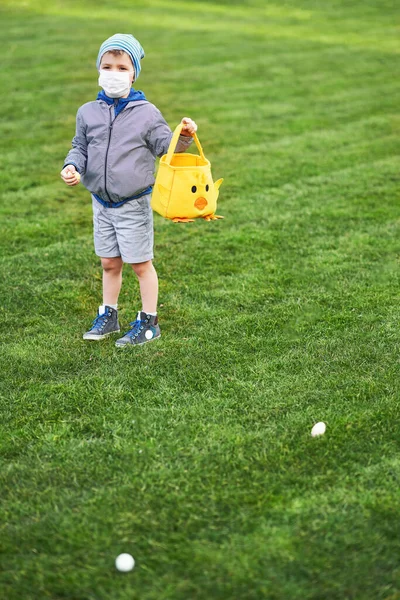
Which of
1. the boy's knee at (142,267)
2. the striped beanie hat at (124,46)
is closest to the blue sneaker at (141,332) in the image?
the boy's knee at (142,267)

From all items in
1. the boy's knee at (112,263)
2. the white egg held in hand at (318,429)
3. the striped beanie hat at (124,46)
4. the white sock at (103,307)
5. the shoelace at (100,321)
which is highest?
the striped beanie hat at (124,46)

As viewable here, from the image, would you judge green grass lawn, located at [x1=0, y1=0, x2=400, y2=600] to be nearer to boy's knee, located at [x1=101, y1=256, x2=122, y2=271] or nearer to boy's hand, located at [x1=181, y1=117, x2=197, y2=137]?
boy's knee, located at [x1=101, y1=256, x2=122, y2=271]

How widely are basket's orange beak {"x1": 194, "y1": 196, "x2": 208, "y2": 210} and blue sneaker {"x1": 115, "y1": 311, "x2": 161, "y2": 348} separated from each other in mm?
679

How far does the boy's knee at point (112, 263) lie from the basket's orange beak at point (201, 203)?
0.60 m

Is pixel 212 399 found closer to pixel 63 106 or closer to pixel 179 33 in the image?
pixel 63 106

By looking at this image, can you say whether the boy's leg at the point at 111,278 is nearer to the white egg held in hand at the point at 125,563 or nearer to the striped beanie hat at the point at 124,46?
the striped beanie hat at the point at 124,46

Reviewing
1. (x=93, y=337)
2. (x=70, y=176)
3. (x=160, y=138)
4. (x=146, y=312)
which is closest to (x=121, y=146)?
(x=160, y=138)

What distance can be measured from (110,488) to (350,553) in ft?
2.81

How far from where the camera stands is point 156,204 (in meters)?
3.94

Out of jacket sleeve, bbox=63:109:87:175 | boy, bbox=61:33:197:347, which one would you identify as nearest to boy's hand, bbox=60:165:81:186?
boy, bbox=61:33:197:347

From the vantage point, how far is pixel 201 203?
3895 millimetres

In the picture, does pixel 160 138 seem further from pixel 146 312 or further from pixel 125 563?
pixel 125 563

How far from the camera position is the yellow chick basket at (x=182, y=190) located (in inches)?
151

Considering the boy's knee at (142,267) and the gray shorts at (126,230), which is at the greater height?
the gray shorts at (126,230)
